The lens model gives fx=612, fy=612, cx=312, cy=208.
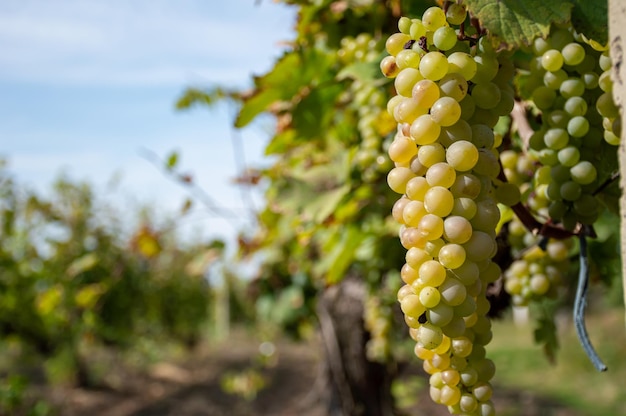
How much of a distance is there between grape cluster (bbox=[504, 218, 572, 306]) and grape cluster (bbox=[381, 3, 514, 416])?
47cm

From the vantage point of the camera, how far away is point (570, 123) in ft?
2.07

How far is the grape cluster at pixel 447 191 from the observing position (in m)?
0.49

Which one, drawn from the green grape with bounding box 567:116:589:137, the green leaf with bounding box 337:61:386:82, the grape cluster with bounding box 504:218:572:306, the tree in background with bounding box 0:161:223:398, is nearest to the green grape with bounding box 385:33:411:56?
the green grape with bounding box 567:116:589:137

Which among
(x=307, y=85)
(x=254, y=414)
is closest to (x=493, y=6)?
(x=307, y=85)

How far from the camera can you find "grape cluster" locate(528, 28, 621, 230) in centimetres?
62

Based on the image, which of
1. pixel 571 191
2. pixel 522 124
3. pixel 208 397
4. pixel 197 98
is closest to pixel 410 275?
pixel 571 191

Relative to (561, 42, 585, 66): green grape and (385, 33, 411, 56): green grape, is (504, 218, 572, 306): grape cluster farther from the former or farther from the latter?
(385, 33, 411, 56): green grape

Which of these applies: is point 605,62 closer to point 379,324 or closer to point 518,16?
point 518,16

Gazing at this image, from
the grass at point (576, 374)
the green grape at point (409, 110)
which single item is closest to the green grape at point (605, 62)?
the green grape at point (409, 110)

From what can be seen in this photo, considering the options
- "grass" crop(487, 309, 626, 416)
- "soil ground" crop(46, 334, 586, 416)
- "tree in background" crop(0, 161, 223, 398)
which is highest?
"tree in background" crop(0, 161, 223, 398)

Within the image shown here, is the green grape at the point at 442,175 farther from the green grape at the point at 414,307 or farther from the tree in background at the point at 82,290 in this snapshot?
the tree in background at the point at 82,290

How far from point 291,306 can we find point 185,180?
3.69 feet

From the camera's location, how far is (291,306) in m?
3.31

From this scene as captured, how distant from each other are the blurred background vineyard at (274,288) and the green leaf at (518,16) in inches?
9.8
